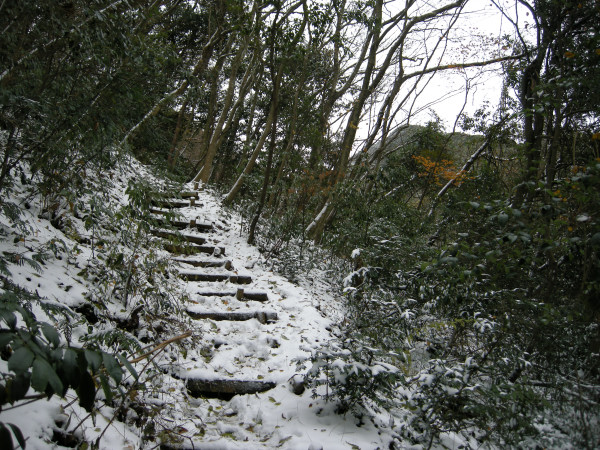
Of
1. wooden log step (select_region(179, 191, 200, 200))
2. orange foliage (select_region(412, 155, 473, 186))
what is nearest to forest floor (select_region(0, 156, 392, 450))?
wooden log step (select_region(179, 191, 200, 200))

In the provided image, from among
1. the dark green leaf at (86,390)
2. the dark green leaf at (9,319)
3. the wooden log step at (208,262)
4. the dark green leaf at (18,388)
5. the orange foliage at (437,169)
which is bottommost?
the wooden log step at (208,262)

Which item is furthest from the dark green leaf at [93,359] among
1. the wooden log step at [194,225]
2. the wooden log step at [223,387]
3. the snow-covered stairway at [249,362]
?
the wooden log step at [194,225]

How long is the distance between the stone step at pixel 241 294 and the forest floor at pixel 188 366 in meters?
0.03

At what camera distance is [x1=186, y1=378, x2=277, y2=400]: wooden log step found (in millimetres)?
2848

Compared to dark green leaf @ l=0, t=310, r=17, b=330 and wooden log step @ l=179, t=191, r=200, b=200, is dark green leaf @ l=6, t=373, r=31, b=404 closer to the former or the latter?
dark green leaf @ l=0, t=310, r=17, b=330

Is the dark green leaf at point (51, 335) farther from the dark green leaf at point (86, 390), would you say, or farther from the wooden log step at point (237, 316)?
the wooden log step at point (237, 316)

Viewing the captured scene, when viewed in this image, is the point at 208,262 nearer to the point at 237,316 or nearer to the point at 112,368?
the point at 237,316

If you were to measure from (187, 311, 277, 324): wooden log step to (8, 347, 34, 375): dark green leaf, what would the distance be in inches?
122

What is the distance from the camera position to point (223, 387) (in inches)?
115

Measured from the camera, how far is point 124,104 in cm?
306

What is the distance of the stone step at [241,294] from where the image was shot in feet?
15.1

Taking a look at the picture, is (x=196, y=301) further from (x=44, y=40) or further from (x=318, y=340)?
(x=44, y=40)

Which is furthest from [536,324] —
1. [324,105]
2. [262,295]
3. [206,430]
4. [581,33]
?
[324,105]

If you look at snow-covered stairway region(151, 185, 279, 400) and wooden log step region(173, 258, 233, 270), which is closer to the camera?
snow-covered stairway region(151, 185, 279, 400)
